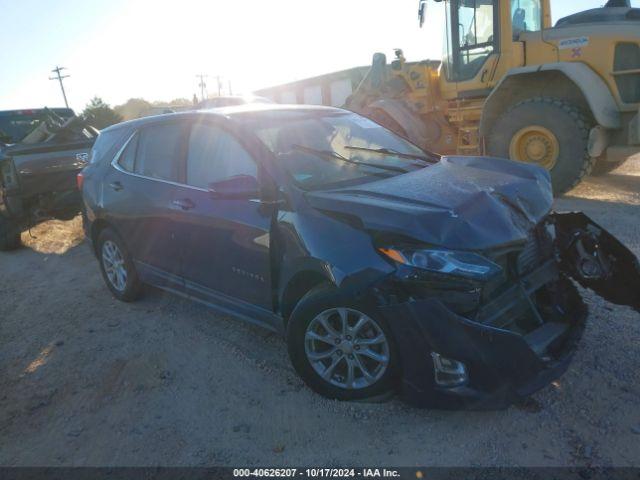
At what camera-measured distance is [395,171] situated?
3480 millimetres

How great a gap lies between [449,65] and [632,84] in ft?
9.37

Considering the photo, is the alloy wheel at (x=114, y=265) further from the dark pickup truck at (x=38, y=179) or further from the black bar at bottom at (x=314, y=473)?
the dark pickup truck at (x=38, y=179)

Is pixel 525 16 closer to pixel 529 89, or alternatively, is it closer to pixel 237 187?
pixel 529 89

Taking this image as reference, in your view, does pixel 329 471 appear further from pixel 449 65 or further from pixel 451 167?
pixel 449 65

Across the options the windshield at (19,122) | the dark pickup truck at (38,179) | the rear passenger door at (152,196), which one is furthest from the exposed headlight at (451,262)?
the windshield at (19,122)

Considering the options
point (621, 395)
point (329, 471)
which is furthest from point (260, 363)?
point (621, 395)

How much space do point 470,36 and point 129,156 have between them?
6117mm

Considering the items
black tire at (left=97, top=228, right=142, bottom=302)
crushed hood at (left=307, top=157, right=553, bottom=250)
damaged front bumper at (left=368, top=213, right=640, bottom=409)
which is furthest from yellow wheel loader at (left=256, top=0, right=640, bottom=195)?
black tire at (left=97, top=228, right=142, bottom=302)

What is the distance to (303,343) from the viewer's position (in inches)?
115

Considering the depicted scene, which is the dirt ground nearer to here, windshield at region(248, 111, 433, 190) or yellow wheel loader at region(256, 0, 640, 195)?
windshield at region(248, 111, 433, 190)

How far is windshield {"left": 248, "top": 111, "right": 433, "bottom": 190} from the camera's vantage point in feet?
10.7

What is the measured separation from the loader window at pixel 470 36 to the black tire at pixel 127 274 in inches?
251

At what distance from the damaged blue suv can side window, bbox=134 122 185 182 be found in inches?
0.7

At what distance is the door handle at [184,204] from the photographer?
362 cm
